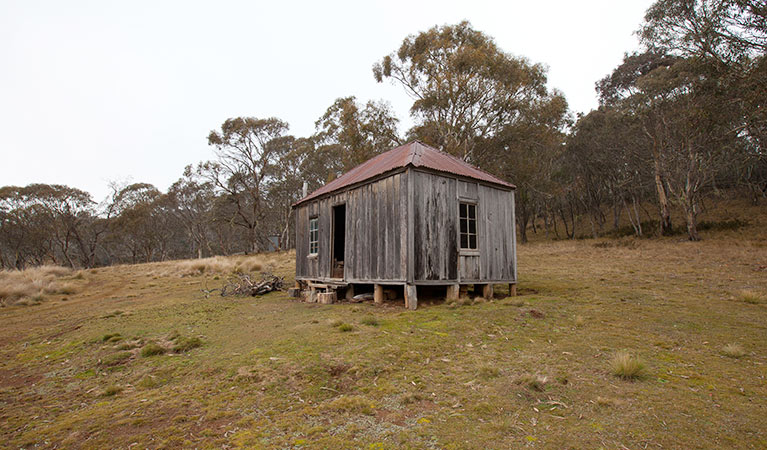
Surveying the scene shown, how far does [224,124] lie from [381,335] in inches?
1426

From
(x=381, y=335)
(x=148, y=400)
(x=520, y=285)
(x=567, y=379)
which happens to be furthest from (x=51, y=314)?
(x=520, y=285)

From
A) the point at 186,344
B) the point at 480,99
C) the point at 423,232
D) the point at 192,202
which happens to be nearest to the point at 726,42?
the point at 480,99

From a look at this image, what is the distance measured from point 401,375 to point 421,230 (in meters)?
4.87

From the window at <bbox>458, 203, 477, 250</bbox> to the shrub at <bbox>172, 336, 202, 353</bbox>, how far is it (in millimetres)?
6640

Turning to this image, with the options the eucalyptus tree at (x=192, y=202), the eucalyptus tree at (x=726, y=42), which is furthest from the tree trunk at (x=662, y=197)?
the eucalyptus tree at (x=192, y=202)

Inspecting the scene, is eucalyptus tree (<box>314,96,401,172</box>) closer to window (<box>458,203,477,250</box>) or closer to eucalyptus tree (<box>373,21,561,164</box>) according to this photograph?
eucalyptus tree (<box>373,21,561,164</box>)

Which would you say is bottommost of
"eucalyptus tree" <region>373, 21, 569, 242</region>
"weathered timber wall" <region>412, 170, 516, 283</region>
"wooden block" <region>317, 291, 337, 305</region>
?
"wooden block" <region>317, 291, 337, 305</region>

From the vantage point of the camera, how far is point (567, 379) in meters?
4.44

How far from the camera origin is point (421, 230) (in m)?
9.22

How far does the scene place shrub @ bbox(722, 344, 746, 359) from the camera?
513 centimetres

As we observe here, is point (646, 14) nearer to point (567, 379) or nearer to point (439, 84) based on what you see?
point (439, 84)

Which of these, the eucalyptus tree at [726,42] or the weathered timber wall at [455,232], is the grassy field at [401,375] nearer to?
the weathered timber wall at [455,232]

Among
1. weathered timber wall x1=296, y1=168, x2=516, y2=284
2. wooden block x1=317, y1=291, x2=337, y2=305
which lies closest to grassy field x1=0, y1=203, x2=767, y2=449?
wooden block x1=317, y1=291, x2=337, y2=305

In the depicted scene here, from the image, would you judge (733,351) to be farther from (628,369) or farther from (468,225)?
(468,225)
